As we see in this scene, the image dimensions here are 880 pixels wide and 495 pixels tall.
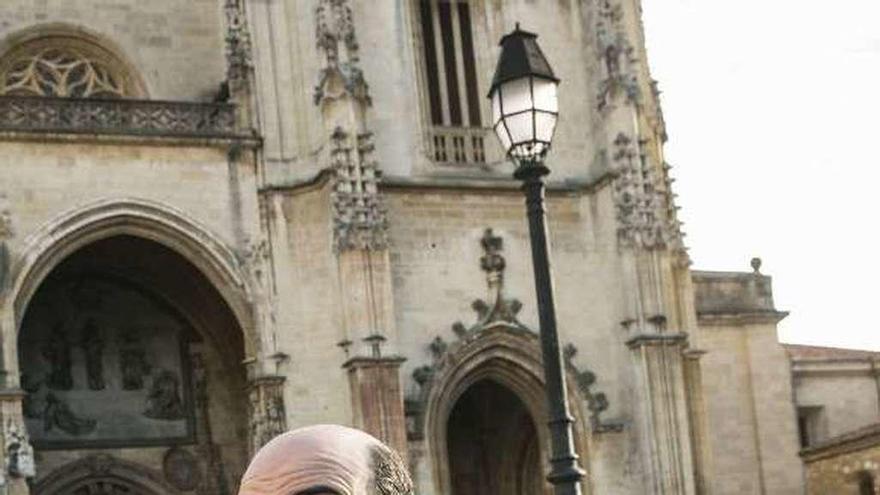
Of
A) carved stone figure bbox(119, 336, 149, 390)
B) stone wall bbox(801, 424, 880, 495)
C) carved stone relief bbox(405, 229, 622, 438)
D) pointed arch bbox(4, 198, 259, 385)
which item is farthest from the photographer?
stone wall bbox(801, 424, 880, 495)

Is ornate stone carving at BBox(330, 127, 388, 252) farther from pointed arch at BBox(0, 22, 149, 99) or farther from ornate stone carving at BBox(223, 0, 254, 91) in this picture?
pointed arch at BBox(0, 22, 149, 99)

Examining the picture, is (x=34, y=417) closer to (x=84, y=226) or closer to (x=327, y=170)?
(x=84, y=226)

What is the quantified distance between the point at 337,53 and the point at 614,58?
13.7 ft

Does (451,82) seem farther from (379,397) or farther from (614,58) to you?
(379,397)

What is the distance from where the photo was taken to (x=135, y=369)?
80.9 feet

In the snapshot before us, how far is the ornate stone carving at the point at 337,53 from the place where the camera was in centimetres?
2281

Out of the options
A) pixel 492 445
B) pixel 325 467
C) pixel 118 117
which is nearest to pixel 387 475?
pixel 325 467

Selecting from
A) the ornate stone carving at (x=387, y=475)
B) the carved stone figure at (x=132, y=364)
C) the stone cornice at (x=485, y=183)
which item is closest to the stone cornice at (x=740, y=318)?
the stone cornice at (x=485, y=183)

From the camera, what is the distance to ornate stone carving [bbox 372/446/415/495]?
1303 mm

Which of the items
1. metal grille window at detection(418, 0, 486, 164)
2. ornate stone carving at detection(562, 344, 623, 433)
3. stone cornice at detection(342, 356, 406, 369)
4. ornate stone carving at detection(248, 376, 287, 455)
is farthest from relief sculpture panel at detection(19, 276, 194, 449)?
ornate stone carving at detection(562, 344, 623, 433)

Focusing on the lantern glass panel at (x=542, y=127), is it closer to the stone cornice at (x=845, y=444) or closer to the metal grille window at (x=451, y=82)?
the metal grille window at (x=451, y=82)

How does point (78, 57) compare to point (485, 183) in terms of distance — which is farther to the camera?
point (78, 57)

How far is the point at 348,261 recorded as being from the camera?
73.7ft

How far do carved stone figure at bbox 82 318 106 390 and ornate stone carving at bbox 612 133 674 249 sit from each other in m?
7.25
